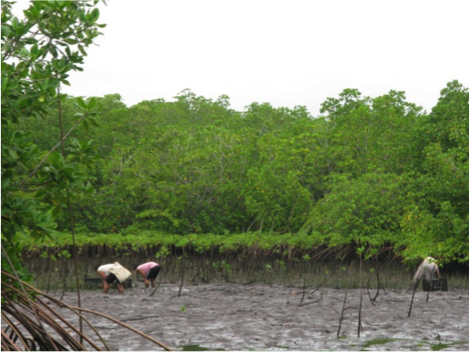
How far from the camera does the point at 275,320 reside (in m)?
9.59

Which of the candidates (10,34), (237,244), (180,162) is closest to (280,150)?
(180,162)

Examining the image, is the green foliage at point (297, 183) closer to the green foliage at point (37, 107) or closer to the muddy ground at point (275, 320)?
the muddy ground at point (275, 320)

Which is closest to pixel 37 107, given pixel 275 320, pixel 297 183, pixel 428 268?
pixel 275 320

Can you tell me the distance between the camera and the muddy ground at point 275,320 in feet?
25.7

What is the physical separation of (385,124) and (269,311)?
40.4ft

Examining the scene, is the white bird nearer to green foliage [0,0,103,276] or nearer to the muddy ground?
the muddy ground

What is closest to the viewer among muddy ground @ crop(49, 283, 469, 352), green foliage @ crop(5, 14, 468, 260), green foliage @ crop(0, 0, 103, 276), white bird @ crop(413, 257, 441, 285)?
green foliage @ crop(0, 0, 103, 276)

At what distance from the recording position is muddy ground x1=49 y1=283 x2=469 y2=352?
25.7ft

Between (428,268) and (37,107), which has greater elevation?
(37,107)

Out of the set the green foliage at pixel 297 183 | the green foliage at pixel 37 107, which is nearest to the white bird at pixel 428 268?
the green foliage at pixel 297 183

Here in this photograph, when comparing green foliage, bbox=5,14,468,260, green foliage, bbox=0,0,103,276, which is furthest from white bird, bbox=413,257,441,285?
green foliage, bbox=0,0,103,276

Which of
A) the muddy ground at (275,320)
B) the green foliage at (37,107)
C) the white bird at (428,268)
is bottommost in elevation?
the muddy ground at (275,320)

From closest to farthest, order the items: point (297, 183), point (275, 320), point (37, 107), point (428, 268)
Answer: point (37, 107) < point (275, 320) < point (428, 268) < point (297, 183)

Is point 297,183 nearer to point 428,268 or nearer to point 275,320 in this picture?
point 428,268
